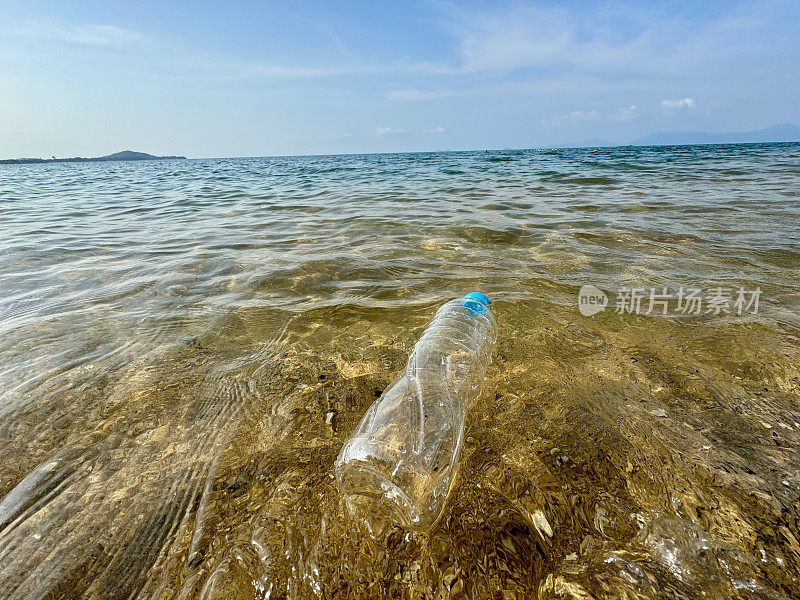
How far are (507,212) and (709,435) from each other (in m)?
4.79

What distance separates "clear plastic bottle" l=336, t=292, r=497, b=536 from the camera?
1.19m

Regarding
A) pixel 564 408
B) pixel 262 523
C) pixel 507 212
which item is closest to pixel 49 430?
pixel 262 523

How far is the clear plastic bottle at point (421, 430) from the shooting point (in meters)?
1.19

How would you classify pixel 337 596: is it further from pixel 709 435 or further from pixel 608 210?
pixel 608 210

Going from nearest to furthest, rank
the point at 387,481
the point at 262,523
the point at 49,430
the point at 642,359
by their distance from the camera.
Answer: the point at 262,523 → the point at 387,481 → the point at 49,430 → the point at 642,359

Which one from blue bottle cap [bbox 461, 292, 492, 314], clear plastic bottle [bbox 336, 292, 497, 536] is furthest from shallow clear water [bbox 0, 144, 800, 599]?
blue bottle cap [bbox 461, 292, 492, 314]

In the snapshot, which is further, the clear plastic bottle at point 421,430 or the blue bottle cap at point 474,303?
the blue bottle cap at point 474,303

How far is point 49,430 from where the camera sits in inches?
57.5
